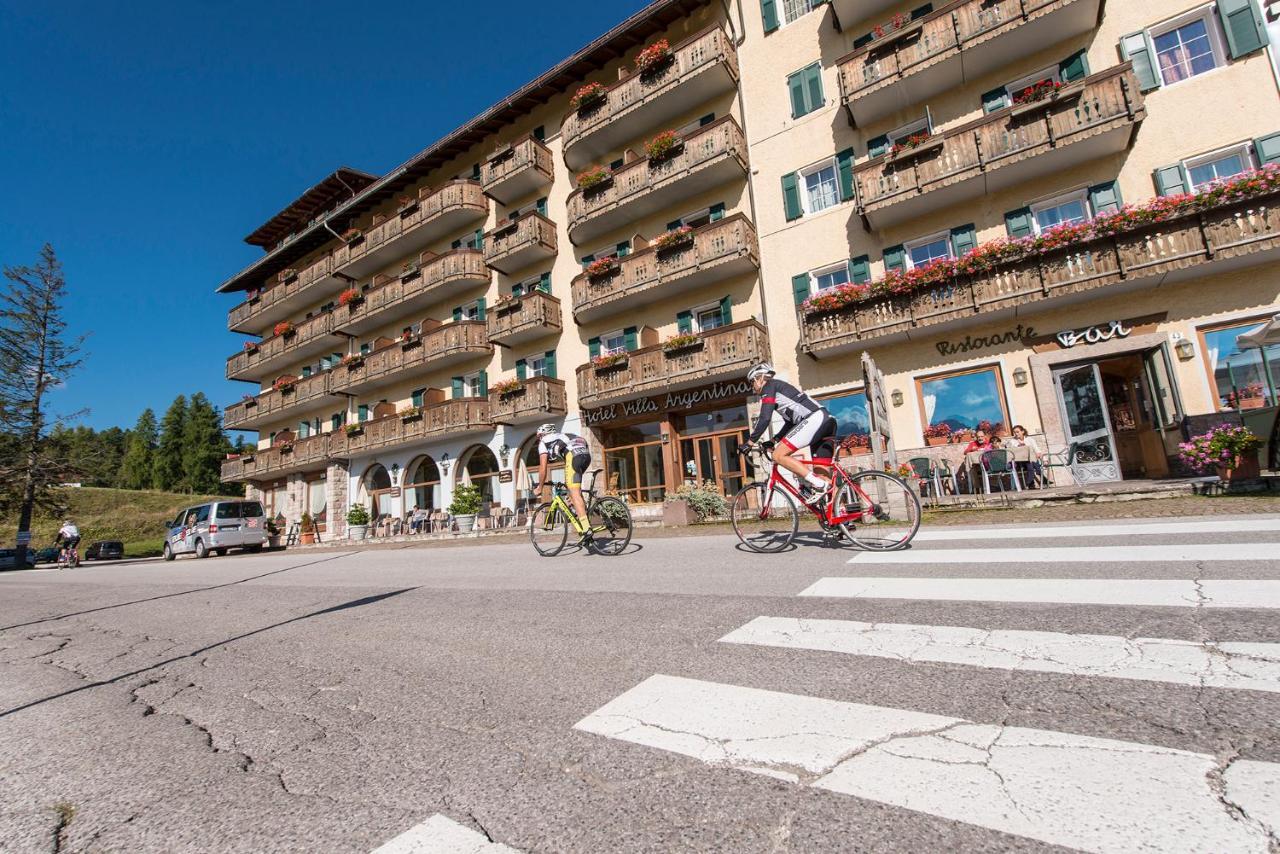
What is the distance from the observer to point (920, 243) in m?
15.2

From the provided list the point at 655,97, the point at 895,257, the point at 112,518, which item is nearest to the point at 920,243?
the point at 895,257

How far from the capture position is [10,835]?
6.10ft

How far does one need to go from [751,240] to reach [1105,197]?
8413 mm

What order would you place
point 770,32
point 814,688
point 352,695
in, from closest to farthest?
point 814,688
point 352,695
point 770,32

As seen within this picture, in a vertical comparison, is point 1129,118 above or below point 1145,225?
above

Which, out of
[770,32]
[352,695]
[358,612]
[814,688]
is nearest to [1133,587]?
[814,688]

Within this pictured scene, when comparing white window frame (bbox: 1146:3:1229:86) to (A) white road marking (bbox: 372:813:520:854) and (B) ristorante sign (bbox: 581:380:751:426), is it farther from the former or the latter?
(A) white road marking (bbox: 372:813:520:854)

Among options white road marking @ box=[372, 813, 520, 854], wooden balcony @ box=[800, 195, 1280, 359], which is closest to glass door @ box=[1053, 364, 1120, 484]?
wooden balcony @ box=[800, 195, 1280, 359]

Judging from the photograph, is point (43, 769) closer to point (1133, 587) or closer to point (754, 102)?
point (1133, 587)

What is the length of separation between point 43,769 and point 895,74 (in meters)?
18.5

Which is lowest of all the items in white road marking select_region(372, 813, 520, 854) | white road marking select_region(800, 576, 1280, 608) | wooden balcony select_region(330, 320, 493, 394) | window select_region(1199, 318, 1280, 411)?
white road marking select_region(372, 813, 520, 854)

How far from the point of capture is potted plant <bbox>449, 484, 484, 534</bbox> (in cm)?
1898

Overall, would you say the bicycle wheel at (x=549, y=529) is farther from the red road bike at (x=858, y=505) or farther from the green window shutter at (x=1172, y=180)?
the green window shutter at (x=1172, y=180)

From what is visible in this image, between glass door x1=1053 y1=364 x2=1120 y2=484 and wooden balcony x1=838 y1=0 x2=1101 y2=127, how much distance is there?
7.92m
